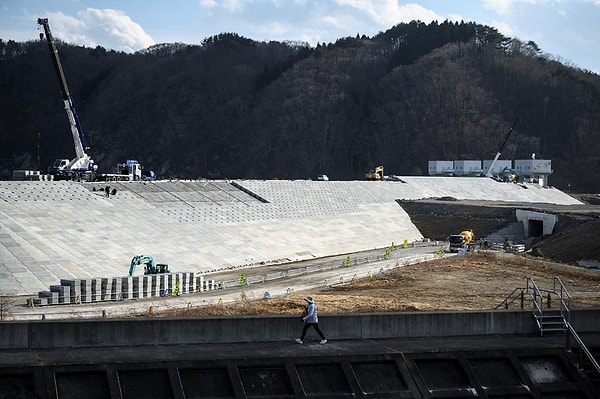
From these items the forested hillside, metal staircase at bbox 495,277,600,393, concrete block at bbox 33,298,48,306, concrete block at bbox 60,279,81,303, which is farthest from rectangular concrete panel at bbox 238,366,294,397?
the forested hillside

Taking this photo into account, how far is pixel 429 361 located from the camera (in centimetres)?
1886

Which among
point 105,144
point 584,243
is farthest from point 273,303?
point 105,144

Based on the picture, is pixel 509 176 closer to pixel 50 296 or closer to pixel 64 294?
pixel 64 294

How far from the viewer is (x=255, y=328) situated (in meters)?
19.7

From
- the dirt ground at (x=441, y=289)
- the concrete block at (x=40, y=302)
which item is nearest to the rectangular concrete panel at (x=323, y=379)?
the dirt ground at (x=441, y=289)

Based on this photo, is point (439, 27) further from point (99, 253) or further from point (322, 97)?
point (99, 253)

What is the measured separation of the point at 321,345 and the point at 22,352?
6910mm

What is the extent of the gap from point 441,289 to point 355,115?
414 feet

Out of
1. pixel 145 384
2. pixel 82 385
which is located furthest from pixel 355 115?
pixel 82 385

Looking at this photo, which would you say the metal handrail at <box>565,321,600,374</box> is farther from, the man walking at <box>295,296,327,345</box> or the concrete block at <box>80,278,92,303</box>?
the concrete block at <box>80,278,92,303</box>

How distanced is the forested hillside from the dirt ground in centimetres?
8823

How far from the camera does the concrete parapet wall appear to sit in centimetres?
1833

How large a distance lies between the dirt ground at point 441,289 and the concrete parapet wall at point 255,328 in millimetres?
6631

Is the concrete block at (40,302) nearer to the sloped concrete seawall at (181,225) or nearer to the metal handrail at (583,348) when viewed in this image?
the sloped concrete seawall at (181,225)
